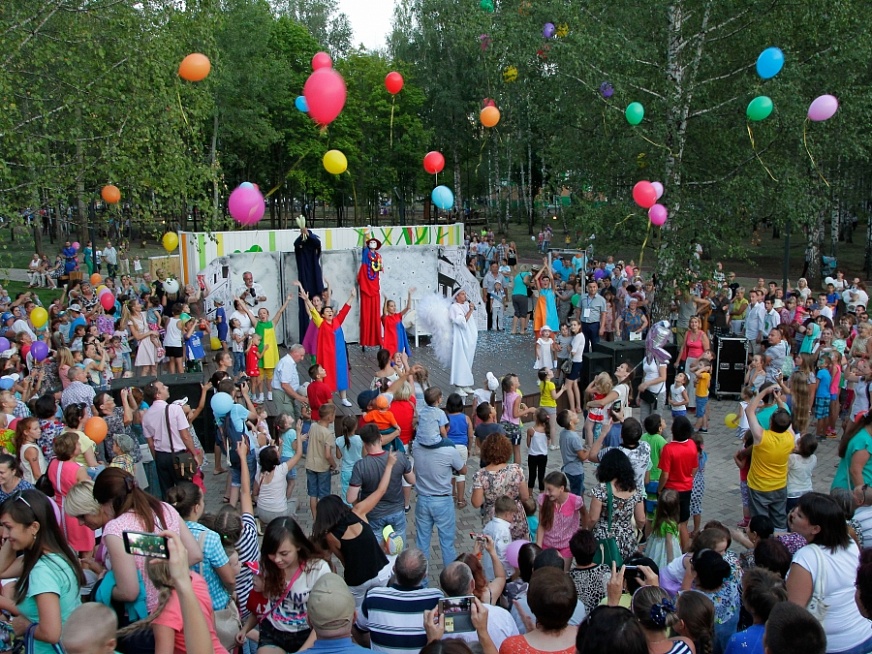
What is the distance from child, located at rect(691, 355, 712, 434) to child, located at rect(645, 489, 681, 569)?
524 cm

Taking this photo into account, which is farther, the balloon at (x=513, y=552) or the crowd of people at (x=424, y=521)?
the balloon at (x=513, y=552)

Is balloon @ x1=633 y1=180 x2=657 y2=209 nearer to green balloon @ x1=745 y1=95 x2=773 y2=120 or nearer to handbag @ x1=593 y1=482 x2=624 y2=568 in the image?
green balloon @ x1=745 y1=95 x2=773 y2=120

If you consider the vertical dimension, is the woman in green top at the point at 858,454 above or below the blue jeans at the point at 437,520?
above

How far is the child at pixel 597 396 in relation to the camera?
7.79 m

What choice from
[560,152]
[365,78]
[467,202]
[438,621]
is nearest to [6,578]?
[438,621]

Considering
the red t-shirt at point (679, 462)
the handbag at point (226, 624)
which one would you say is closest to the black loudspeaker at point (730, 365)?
the red t-shirt at point (679, 462)

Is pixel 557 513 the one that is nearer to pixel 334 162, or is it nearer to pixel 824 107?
pixel 334 162

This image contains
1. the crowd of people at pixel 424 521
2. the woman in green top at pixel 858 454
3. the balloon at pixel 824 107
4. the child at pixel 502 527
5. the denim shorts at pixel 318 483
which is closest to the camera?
the crowd of people at pixel 424 521

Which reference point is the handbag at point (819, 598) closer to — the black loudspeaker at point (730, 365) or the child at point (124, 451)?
the child at point (124, 451)

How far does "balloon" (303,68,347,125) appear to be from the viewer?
10570mm

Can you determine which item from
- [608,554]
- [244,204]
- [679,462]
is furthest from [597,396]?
[244,204]

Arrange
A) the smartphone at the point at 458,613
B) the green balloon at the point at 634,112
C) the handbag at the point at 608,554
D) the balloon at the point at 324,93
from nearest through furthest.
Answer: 1. the smartphone at the point at 458,613
2. the handbag at the point at 608,554
3. the balloon at the point at 324,93
4. the green balloon at the point at 634,112

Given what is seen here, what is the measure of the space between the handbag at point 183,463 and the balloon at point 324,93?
5295 mm

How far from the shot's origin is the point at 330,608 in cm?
309
